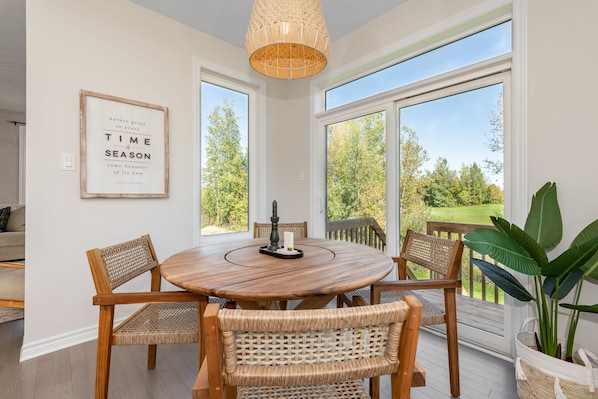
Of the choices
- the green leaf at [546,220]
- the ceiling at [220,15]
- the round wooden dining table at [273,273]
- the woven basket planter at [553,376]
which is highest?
the ceiling at [220,15]

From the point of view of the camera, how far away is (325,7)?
2422 mm

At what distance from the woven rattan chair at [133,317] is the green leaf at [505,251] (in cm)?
131

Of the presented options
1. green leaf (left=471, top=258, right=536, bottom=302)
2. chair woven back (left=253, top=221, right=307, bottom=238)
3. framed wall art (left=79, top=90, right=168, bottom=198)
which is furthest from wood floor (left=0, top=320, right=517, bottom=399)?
framed wall art (left=79, top=90, right=168, bottom=198)

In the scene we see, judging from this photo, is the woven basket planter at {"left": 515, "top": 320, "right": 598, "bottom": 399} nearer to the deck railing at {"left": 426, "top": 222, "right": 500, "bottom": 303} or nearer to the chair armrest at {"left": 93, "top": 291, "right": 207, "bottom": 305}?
the deck railing at {"left": 426, "top": 222, "right": 500, "bottom": 303}

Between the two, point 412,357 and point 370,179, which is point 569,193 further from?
point 412,357

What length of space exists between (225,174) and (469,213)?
230cm

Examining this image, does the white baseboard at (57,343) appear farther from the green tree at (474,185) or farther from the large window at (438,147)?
the green tree at (474,185)

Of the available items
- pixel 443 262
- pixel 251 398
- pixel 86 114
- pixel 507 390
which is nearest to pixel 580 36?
pixel 443 262

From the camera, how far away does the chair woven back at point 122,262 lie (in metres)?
1.24

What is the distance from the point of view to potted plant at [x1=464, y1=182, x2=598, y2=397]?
1.28m

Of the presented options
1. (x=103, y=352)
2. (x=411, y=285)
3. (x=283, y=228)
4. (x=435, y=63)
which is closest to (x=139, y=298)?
(x=103, y=352)

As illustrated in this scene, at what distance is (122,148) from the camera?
7.57 ft

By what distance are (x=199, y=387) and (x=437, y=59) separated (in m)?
2.57

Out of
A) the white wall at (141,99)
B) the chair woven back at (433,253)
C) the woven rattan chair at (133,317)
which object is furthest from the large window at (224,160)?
the chair woven back at (433,253)
